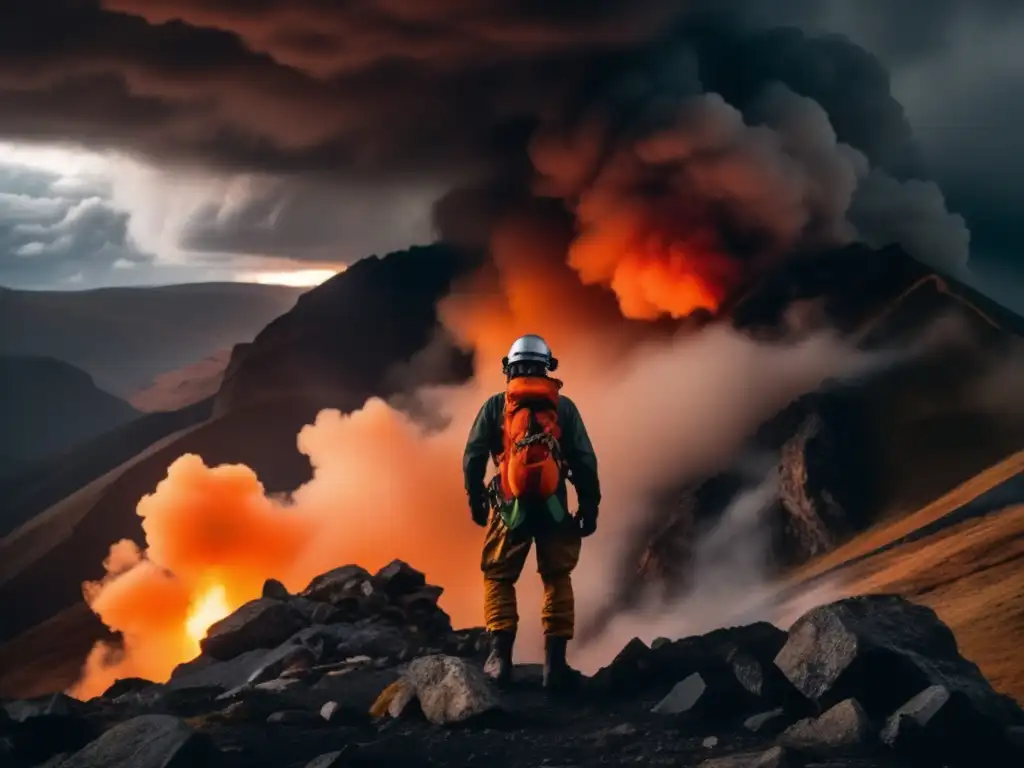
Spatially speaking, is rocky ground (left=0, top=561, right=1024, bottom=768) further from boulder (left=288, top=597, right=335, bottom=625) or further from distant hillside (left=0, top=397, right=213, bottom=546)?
distant hillside (left=0, top=397, right=213, bottom=546)

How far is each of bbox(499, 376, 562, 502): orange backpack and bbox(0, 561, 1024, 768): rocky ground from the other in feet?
8.35

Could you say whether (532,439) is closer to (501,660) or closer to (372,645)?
(501,660)

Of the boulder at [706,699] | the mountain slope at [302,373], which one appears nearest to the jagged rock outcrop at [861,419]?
the mountain slope at [302,373]

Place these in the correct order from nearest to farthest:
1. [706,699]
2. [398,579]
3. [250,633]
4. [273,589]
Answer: [706,699]
[250,633]
[398,579]
[273,589]

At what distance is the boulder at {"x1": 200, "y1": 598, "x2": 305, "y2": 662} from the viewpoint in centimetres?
2236

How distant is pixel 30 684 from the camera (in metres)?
134

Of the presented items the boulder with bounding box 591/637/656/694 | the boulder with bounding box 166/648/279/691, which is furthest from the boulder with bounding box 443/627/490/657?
the boulder with bounding box 591/637/656/694

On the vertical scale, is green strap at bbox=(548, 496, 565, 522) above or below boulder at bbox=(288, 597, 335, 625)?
below

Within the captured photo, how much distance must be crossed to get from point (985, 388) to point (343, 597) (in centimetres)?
6992

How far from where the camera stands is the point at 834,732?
507 inches

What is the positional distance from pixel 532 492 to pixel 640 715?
3.31 m

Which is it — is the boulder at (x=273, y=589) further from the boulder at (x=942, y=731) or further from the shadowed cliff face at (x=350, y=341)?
the shadowed cliff face at (x=350, y=341)

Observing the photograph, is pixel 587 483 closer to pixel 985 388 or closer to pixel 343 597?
pixel 343 597

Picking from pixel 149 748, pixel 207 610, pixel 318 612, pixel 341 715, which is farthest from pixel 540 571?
pixel 207 610
